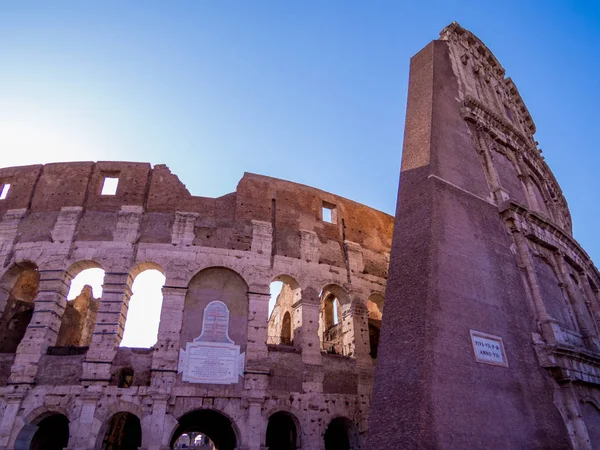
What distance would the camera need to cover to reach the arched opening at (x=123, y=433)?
13789 millimetres

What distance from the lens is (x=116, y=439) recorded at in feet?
47.3

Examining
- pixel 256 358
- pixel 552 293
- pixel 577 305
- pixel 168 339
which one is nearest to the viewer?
pixel 168 339

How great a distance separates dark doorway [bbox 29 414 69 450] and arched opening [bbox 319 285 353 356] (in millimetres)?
9042

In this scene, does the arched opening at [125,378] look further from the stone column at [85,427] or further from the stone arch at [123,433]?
the stone arch at [123,433]

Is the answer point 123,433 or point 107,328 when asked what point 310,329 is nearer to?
point 107,328

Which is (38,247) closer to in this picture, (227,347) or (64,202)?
(64,202)

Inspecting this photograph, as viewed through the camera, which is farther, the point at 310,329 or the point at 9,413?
the point at 310,329

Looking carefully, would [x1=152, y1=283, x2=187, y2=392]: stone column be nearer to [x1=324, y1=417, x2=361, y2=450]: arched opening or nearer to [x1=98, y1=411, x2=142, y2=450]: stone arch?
[x1=98, y1=411, x2=142, y2=450]: stone arch

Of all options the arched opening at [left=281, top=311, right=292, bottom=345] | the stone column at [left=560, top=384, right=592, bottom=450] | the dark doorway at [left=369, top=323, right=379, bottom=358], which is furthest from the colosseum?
the arched opening at [left=281, top=311, right=292, bottom=345]

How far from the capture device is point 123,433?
49.2 feet

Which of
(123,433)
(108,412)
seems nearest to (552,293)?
(108,412)

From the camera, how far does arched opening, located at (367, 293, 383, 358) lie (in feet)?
55.1

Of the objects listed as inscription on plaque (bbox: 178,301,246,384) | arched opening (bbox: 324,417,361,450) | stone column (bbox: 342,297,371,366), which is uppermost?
stone column (bbox: 342,297,371,366)

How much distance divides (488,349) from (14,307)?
14.3 metres
